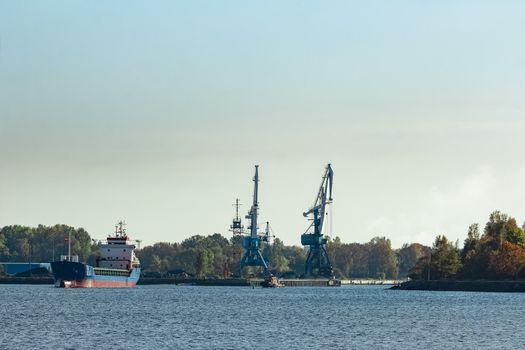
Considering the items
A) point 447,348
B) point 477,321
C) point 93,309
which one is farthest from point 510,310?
point 447,348

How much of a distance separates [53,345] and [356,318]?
48.4 m

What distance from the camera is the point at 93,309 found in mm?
141875

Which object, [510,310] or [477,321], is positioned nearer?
[477,321]

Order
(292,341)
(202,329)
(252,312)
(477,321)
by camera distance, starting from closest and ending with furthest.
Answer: (292,341) → (202,329) → (477,321) → (252,312)

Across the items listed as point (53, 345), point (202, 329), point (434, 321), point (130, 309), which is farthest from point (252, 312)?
point (53, 345)

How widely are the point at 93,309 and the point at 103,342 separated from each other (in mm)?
51626

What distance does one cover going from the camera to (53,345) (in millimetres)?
87438

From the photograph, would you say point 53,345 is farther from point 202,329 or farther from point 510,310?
point 510,310

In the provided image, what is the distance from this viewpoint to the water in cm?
9194

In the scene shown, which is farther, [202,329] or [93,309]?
[93,309]

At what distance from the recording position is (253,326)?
11169 cm

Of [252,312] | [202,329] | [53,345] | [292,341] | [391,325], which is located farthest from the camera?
[252,312]

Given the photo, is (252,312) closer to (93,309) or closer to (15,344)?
(93,309)

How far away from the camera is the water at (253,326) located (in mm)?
91938
